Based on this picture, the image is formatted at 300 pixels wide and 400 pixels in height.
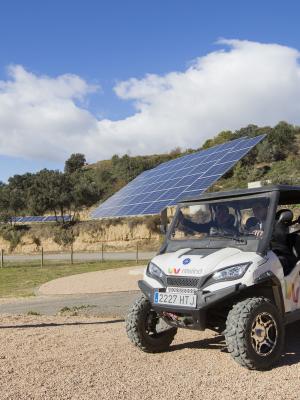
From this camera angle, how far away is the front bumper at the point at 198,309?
5.46 metres

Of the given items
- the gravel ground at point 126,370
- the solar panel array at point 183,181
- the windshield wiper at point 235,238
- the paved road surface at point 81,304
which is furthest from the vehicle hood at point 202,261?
the solar panel array at point 183,181

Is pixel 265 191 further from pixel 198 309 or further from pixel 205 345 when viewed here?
pixel 205 345

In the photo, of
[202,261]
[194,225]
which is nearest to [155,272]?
[202,261]

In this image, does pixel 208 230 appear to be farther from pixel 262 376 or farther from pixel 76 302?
pixel 76 302

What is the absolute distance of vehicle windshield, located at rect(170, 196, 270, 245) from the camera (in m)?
6.29

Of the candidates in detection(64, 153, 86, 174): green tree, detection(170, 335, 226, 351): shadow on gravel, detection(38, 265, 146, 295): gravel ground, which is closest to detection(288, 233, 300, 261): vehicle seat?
detection(170, 335, 226, 351): shadow on gravel

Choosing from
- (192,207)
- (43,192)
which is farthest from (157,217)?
(192,207)

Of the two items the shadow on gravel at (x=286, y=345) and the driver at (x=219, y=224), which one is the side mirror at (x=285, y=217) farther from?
the shadow on gravel at (x=286, y=345)

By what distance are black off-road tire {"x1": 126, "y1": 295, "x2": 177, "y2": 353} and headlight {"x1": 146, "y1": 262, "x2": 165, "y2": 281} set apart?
402 millimetres

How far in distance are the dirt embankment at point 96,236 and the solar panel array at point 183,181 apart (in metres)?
3.74

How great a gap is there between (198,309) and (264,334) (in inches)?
31.6

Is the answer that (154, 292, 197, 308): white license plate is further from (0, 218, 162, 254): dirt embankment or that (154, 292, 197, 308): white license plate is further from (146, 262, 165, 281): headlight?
(0, 218, 162, 254): dirt embankment

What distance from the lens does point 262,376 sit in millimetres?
5309

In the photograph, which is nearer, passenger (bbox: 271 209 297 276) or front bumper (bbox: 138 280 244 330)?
front bumper (bbox: 138 280 244 330)
